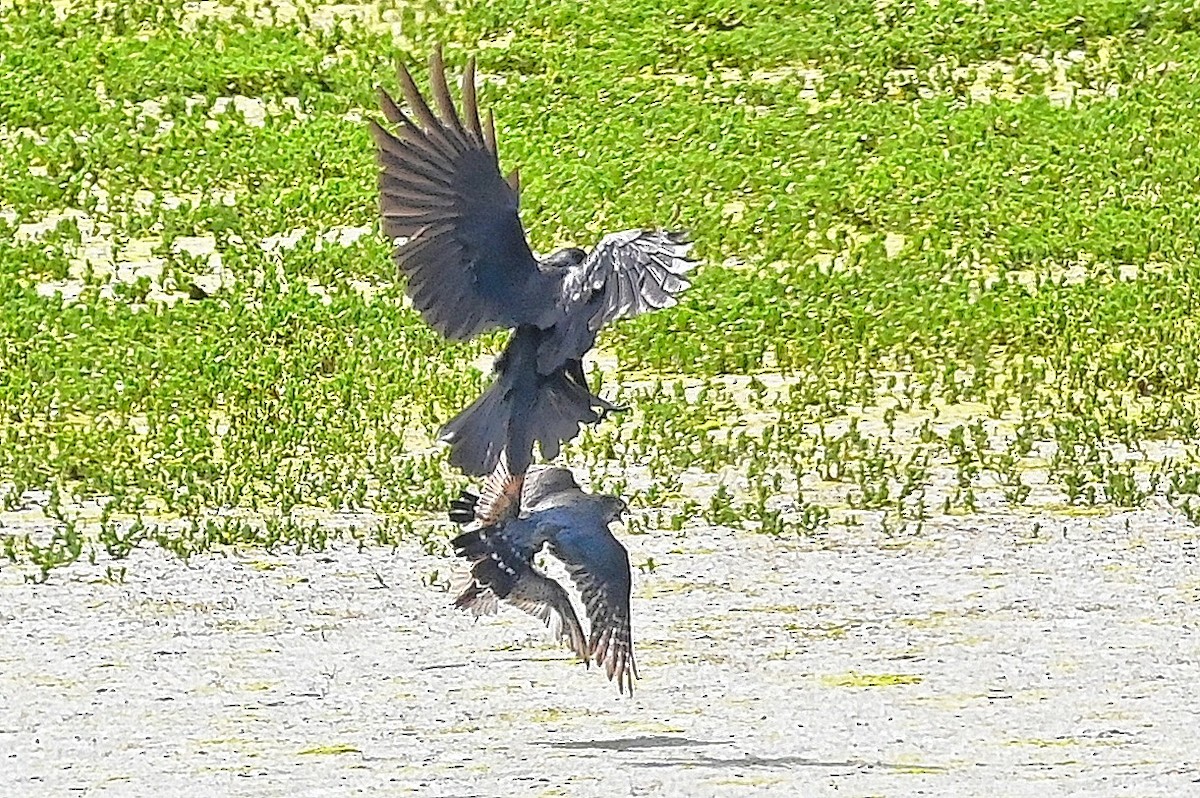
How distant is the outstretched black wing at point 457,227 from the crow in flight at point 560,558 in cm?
59

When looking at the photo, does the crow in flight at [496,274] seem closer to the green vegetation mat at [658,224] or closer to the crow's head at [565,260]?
the crow's head at [565,260]

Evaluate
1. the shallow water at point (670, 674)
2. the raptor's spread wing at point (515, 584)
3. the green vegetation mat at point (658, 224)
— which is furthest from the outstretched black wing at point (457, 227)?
the green vegetation mat at point (658, 224)

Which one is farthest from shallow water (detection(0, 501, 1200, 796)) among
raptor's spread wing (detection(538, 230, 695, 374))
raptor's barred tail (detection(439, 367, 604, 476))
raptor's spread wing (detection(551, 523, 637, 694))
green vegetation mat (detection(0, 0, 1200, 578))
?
raptor's spread wing (detection(538, 230, 695, 374))

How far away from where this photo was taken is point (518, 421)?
9.45 meters

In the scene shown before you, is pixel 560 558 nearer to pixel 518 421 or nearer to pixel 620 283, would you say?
pixel 518 421

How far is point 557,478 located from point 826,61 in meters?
14.7

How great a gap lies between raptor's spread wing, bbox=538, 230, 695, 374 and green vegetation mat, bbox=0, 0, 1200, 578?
136 inches

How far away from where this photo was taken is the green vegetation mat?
1381cm

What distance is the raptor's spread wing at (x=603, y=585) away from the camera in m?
8.99

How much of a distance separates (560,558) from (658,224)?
1047 cm

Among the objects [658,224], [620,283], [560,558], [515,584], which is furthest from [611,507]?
[658,224]

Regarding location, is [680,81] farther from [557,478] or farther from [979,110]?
[557,478]

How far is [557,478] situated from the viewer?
9570 mm

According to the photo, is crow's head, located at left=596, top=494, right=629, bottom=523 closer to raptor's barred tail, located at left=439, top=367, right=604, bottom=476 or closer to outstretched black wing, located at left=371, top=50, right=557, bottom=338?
raptor's barred tail, located at left=439, top=367, right=604, bottom=476
